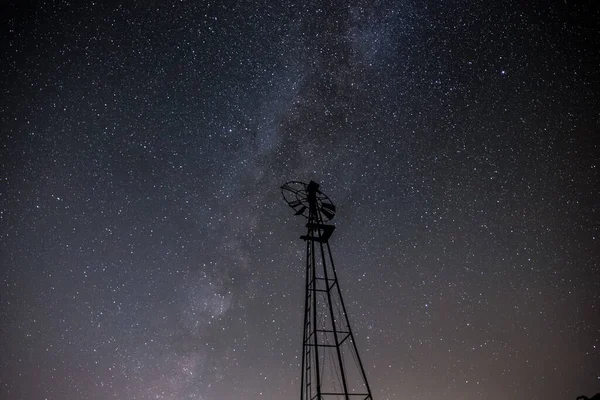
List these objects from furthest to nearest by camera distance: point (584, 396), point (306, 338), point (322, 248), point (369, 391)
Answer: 1. point (322, 248)
2. point (306, 338)
3. point (369, 391)
4. point (584, 396)

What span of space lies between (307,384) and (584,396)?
756 cm

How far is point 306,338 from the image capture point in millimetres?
14469

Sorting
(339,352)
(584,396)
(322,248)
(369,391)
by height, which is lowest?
(584,396)

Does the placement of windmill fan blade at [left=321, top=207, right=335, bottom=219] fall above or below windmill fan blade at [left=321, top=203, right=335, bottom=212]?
below

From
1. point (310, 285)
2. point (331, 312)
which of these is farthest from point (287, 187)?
point (331, 312)

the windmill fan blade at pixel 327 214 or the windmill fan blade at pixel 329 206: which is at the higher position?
the windmill fan blade at pixel 329 206

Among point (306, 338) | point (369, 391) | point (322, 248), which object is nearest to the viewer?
point (369, 391)

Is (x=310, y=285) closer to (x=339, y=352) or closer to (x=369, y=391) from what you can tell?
(x=339, y=352)

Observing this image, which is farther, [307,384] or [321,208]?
[321,208]

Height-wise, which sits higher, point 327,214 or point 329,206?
point 329,206

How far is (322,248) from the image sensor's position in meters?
15.7

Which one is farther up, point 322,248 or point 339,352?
point 322,248

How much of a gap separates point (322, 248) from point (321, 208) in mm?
1541

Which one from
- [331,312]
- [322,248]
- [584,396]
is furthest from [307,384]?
[584,396]
